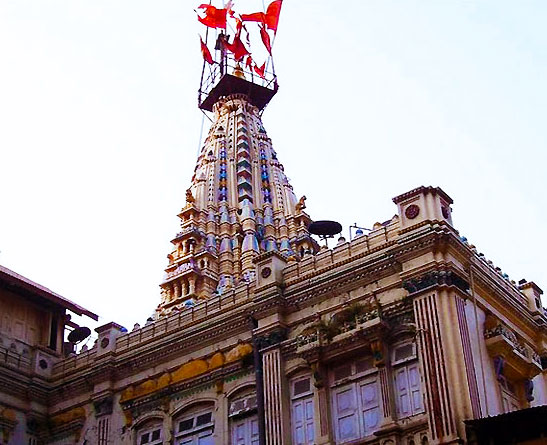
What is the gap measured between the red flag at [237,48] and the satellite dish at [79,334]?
3068cm

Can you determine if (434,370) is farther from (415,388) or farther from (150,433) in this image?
(150,433)

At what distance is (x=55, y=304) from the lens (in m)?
33.1

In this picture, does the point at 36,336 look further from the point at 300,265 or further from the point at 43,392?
the point at 300,265

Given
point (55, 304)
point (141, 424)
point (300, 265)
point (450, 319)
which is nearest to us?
point (450, 319)

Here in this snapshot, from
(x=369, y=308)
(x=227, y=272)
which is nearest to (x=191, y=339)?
(x=369, y=308)

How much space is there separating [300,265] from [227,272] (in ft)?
83.2

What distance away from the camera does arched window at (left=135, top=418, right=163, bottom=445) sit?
89.1ft

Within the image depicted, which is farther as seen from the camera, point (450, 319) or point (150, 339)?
point (150, 339)

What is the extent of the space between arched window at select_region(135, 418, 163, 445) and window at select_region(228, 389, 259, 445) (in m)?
A: 2.72

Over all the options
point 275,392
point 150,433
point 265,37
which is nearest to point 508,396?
point 275,392

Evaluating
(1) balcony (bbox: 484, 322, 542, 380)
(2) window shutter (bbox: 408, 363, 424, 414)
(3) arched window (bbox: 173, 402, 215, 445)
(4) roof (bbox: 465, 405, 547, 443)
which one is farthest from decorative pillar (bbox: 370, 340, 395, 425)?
(3) arched window (bbox: 173, 402, 215, 445)

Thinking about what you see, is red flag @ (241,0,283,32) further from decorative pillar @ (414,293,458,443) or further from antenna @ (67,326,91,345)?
decorative pillar @ (414,293,458,443)

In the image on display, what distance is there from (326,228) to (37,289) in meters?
10.5

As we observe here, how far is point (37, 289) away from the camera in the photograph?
32062 millimetres
